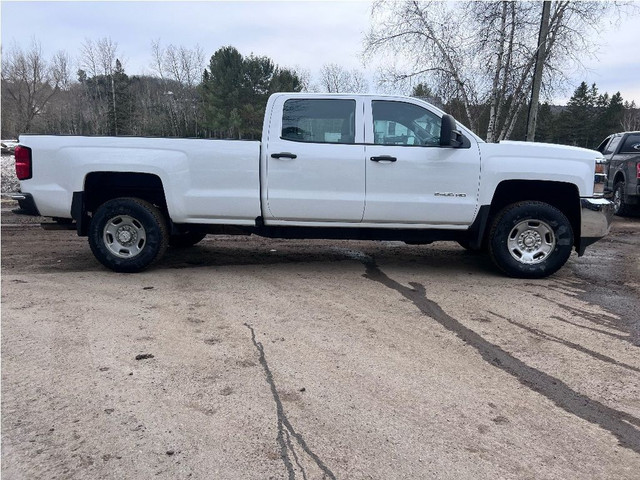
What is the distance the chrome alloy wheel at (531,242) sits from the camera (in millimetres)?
5836

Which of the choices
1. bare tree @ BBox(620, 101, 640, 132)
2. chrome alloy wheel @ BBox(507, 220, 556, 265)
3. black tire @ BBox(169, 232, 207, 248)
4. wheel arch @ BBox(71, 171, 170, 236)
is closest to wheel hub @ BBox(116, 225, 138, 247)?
wheel arch @ BBox(71, 171, 170, 236)

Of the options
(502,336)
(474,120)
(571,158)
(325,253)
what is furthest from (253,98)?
(502,336)

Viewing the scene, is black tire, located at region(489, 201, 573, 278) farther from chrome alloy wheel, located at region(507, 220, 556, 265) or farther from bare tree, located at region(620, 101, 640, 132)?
bare tree, located at region(620, 101, 640, 132)

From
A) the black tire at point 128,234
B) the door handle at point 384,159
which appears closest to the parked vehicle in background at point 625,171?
the door handle at point 384,159

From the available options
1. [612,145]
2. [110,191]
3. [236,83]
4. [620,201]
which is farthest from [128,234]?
[236,83]

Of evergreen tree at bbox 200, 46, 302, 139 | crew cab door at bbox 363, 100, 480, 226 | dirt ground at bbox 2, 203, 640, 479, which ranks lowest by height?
dirt ground at bbox 2, 203, 640, 479

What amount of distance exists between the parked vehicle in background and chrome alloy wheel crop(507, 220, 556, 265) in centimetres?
669

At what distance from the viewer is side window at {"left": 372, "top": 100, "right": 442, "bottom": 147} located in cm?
569

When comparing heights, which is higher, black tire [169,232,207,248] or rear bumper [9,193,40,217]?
rear bumper [9,193,40,217]

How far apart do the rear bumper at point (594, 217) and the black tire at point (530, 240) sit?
18 centimetres

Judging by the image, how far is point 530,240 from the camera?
19.3ft

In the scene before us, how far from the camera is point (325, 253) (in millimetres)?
7383

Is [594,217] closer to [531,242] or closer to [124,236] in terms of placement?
[531,242]

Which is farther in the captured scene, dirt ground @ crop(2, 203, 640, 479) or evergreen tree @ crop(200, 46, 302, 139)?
evergreen tree @ crop(200, 46, 302, 139)
